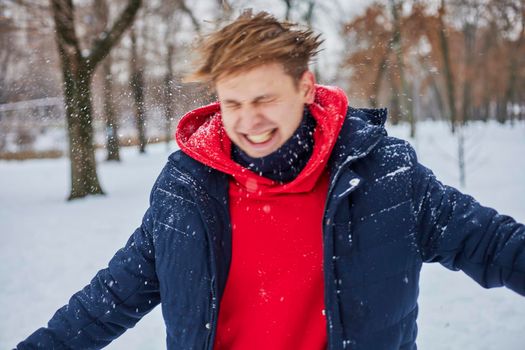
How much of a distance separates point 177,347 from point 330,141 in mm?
866

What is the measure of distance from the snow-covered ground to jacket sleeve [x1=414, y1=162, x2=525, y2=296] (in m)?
2.43

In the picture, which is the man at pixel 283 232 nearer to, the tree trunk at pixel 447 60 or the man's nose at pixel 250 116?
the man's nose at pixel 250 116

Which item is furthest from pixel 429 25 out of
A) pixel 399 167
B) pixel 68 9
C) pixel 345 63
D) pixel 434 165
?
pixel 399 167

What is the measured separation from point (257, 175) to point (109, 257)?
16.1ft

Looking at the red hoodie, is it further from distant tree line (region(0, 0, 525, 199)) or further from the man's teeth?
distant tree line (region(0, 0, 525, 199))

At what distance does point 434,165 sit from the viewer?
42.7 ft

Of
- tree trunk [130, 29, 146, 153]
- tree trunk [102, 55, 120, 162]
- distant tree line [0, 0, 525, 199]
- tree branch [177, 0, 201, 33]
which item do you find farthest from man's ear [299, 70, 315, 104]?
tree branch [177, 0, 201, 33]

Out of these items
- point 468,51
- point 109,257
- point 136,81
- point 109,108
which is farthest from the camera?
point 468,51

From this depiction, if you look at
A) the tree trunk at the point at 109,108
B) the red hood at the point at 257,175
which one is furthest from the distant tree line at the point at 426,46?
the tree trunk at the point at 109,108

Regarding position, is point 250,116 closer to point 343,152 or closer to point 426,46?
point 343,152

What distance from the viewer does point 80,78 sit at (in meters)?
9.17

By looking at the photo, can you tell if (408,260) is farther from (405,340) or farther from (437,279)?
(437,279)

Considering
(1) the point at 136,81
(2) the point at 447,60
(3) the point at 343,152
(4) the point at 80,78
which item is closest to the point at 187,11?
(1) the point at 136,81

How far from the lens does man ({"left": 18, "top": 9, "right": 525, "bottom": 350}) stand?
1.35m
